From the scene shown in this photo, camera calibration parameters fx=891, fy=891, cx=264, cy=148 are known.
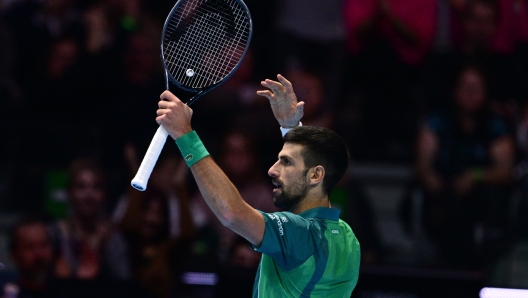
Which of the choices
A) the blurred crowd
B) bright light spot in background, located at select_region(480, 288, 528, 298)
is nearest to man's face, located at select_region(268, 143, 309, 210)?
bright light spot in background, located at select_region(480, 288, 528, 298)

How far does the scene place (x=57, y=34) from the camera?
9.15m

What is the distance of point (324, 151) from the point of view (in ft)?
13.8

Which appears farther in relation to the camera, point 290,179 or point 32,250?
point 32,250

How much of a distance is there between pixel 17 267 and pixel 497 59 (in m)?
5.26

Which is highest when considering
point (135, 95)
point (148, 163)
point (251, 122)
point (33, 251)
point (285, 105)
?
point (285, 105)

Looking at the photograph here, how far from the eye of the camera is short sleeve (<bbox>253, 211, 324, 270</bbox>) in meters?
3.86

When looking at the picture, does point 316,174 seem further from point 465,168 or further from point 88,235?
point 465,168

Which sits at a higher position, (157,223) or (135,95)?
(135,95)

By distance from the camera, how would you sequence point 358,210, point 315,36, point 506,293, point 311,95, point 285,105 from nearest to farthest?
1. point 285,105
2. point 506,293
3. point 358,210
4. point 311,95
5. point 315,36

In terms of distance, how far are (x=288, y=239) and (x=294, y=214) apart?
0.24 m

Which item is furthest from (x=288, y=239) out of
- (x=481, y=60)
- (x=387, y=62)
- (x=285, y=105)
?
(x=481, y=60)

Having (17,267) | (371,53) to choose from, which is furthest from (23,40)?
(371,53)

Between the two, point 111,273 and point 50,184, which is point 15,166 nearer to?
point 50,184

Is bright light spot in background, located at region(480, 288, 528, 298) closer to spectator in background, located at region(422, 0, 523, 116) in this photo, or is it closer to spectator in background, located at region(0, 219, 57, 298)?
spectator in background, located at region(422, 0, 523, 116)
